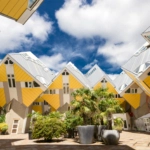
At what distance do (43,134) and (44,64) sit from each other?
2796cm

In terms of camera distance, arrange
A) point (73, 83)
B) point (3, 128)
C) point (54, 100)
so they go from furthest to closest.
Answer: point (54, 100) → point (73, 83) → point (3, 128)

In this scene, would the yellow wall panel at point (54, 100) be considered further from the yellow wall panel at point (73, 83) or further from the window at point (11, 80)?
the window at point (11, 80)

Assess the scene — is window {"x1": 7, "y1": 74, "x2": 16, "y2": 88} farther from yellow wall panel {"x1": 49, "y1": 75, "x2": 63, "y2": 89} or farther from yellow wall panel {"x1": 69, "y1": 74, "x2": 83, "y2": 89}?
yellow wall panel {"x1": 69, "y1": 74, "x2": 83, "y2": 89}

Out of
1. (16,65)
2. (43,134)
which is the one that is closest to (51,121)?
(43,134)

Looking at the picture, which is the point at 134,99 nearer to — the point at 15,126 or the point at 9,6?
the point at 15,126

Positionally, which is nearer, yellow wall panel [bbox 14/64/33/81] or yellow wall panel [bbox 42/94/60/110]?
yellow wall panel [bbox 14/64/33/81]

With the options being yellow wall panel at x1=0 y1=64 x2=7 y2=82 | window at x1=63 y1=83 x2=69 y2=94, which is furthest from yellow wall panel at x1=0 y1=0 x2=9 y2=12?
window at x1=63 y1=83 x2=69 y2=94

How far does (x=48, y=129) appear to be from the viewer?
15039mm

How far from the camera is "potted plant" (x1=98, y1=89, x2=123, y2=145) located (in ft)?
42.9

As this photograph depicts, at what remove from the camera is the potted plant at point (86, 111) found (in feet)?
44.8

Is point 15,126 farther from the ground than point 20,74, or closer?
closer

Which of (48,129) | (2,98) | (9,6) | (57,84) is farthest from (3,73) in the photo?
(9,6)

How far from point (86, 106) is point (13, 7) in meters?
9.53

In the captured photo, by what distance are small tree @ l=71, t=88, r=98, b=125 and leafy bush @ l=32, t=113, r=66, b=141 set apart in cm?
205
